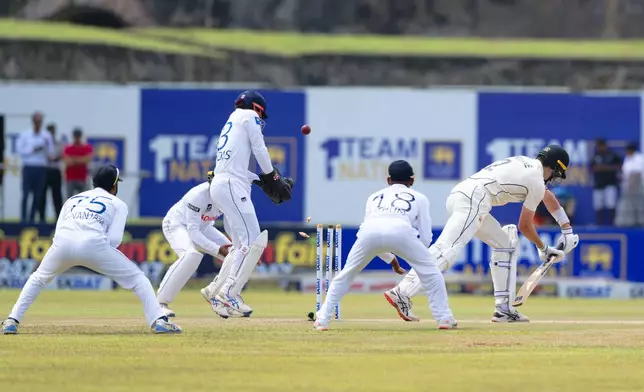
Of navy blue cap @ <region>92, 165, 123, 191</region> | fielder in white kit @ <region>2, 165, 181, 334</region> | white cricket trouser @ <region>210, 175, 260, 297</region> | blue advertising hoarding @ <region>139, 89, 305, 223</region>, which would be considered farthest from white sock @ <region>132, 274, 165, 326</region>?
blue advertising hoarding @ <region>139, 89, 305, 223</region>

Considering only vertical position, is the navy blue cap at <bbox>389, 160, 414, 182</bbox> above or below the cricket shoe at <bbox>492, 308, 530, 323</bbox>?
above

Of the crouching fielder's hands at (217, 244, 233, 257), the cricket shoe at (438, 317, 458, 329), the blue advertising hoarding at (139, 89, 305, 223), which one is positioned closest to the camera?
the cricket shoe at (438, 317, 458, 329)

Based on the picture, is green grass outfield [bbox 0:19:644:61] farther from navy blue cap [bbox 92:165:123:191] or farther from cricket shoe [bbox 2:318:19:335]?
cricket shoe [bbox 2:318:19:335]

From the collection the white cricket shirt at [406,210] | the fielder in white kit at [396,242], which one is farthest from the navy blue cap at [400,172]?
the white cricket shirt at [406,210]

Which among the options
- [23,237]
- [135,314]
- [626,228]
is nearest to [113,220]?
[135,314]

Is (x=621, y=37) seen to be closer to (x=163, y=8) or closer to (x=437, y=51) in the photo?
(x=437, y=51)

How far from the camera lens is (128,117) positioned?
89.6 feet

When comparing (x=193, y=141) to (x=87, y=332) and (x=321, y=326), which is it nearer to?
(x=87, y=332)

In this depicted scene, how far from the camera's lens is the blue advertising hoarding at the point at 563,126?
27.3 metres

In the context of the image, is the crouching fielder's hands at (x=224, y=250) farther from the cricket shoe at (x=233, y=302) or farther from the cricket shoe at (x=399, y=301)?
the cricket shoe at (x=399, y=301)

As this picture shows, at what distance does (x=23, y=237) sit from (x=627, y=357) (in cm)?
1424

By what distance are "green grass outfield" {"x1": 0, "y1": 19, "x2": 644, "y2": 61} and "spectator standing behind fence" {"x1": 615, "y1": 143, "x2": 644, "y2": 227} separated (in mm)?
4090

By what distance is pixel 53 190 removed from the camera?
85.1ft

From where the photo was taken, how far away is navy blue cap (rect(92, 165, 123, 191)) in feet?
45.6
